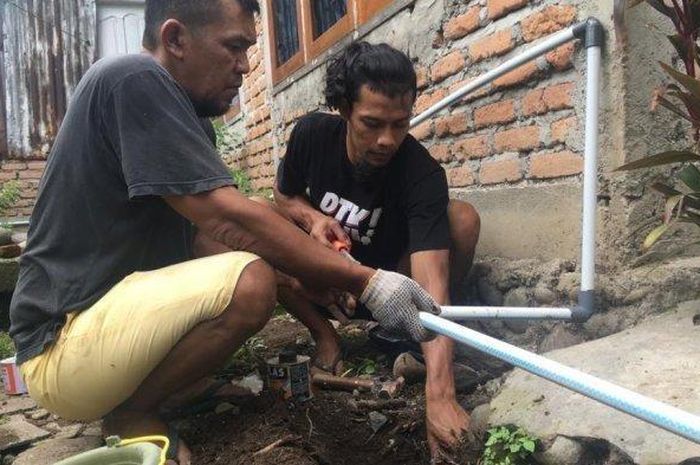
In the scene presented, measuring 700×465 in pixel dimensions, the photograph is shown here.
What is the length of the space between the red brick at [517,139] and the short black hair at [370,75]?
1.41 feet

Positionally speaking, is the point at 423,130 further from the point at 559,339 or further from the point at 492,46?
the point at 559,339

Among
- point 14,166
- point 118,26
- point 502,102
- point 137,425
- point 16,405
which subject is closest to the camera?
point 137,425

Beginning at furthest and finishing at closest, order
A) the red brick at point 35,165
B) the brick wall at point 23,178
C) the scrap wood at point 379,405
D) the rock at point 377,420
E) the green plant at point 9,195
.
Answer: the red brick at point 35,165
the brick wall at point 23,178
the green plant at point 9,195
the scrap wood at point 379,405
the rock at point 377,420

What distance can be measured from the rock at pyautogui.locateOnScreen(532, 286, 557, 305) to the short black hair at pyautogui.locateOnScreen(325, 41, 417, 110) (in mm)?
853

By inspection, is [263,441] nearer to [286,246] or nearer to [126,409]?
[126,409]

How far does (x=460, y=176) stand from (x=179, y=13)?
1.43 meters

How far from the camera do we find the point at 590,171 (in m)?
1.93

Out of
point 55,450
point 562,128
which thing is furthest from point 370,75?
point 55,450

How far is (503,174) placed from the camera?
97.0 inches

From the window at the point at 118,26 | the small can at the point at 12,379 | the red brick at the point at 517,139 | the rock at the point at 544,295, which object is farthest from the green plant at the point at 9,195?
the rock at the point at 544,295

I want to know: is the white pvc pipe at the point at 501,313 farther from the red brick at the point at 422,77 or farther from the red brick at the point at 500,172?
the red brick at the point at 422,77

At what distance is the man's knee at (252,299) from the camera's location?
5.48ft

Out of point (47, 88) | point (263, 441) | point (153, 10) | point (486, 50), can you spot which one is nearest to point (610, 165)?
point (486, 50)

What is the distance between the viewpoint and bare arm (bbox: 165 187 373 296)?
5.28 feet
